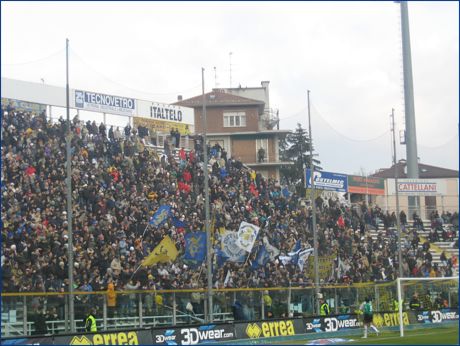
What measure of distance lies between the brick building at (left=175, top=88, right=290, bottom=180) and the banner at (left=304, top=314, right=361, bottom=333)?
27703mm

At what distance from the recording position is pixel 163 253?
127 ft

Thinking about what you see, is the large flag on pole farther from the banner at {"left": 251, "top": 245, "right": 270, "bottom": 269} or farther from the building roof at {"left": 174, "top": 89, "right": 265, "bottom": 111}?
the building roof at {"left": 174, "top": 89, "right": 265, "bottom": 111}

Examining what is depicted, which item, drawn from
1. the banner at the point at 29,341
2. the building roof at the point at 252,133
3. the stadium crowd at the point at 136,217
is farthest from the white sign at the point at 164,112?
the banner at the point at 29,341

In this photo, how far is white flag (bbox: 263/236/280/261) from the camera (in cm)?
4453

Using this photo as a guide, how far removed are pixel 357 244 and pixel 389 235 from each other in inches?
140

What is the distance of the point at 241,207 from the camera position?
1817 inches

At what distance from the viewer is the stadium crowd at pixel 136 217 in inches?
1321

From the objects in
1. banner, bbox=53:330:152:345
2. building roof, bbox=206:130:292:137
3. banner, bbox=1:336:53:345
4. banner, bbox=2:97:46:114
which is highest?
building roof, bbox=206:130:292:137

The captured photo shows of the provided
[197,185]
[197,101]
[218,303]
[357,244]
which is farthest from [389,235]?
[197,101]

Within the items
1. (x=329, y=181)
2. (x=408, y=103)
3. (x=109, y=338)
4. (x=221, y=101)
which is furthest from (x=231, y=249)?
(x=221, y=101)

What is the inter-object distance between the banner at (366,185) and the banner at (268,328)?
19594mm

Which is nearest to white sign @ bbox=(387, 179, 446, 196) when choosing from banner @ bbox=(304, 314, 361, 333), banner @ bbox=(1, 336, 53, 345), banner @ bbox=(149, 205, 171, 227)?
banner @ bbox=(304, 314, 361, 333)

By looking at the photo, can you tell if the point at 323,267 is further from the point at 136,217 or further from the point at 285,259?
the point at 136,217

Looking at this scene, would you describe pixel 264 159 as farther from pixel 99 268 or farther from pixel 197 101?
pixel 99 268
